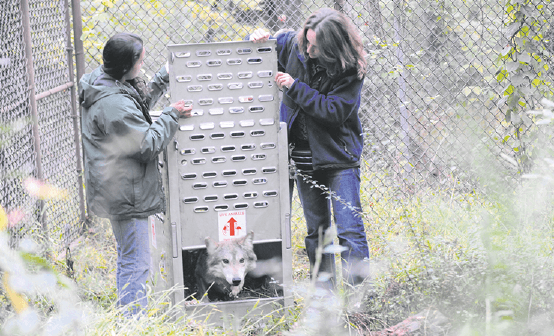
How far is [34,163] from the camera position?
359 centimetres

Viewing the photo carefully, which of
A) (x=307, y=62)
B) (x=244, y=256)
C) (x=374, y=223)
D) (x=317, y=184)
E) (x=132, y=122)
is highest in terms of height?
(x=307, y=62)

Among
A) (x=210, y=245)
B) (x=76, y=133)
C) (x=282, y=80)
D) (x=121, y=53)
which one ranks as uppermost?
(x=121, y=53)

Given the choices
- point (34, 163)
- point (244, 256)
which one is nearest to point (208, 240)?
point (244, 256)

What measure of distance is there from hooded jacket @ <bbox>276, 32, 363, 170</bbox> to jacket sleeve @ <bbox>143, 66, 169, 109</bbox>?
29.9 inches

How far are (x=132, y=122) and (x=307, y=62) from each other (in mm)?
1098

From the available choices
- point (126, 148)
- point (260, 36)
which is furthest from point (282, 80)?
point (126, 148)

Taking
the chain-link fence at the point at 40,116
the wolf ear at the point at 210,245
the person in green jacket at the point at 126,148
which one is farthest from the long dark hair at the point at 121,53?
the wolf ear at the point at 210,245

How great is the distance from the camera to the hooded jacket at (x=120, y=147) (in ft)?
8.56

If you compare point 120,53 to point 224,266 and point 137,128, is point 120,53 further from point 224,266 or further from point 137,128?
point 224,266

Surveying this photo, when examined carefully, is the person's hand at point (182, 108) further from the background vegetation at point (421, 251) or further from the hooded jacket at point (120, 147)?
the background vegetation at point (421, 251)

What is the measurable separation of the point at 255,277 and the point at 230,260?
0.66ft

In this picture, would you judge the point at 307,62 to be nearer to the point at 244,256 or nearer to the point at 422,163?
the point at 244,256

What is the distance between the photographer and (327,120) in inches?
113

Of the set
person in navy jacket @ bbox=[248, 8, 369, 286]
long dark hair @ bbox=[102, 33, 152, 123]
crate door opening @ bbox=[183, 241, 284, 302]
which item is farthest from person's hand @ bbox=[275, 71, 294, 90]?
crate door opening @ bbox=[183, 241, 284, 302]
